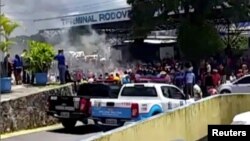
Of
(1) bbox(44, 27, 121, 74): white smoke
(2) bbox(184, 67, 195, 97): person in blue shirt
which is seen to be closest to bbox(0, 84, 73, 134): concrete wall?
(2) bbox(184, 67, 195, 97): person in blue shirt

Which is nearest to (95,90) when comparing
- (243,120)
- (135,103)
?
(135,103)

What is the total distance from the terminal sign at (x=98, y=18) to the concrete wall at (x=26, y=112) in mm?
22036

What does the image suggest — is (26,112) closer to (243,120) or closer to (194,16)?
(243,120)

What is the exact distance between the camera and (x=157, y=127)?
33.9ft

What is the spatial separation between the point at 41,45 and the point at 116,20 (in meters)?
22.3

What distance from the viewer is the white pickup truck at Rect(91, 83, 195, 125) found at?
14922 millimetres

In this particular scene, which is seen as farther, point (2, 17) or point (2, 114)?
point (2, 17)

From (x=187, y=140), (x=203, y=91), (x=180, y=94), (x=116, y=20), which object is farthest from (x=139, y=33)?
(x=187, y=140)

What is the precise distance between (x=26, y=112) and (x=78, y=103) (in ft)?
7.02

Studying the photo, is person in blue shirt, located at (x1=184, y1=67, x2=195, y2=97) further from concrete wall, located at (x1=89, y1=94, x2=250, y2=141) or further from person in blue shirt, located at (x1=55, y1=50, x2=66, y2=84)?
concrete wall, located at (x1=89, y1=94, x2=250, y2=141)

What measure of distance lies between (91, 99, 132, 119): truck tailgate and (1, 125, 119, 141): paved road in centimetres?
47

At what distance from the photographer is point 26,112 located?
17.5 m

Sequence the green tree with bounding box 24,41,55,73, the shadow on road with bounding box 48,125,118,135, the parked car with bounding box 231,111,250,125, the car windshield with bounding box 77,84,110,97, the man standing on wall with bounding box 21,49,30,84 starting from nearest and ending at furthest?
1. the parked car with bounding box 231,111,250,125
2. the shadow on road with bounding box 48,125,118,135
3. the car windshield with bounding box 77,84,110,97
4. the green tree with bounding box 24,41,55,73
5. the man standing on wall with bounding box 21,49,30,84

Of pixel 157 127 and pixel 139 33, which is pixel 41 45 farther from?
pixel 139 33
